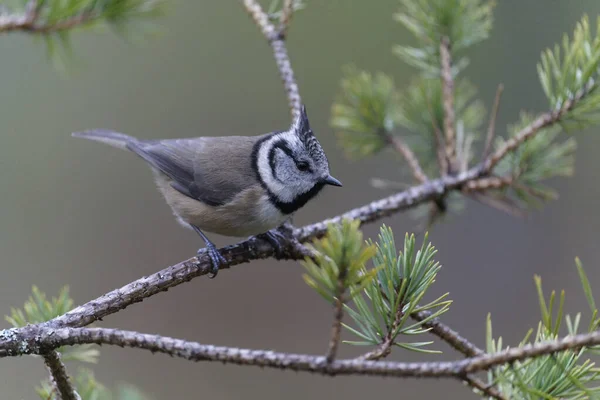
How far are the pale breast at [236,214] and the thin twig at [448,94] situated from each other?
0.57 meters

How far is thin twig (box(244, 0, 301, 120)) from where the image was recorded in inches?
71.3

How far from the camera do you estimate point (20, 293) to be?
11.4ft

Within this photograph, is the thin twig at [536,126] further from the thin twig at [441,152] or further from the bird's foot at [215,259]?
the bird's foot at [215,259]

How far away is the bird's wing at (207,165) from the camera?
2.19 meters

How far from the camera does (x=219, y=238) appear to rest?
348 cm

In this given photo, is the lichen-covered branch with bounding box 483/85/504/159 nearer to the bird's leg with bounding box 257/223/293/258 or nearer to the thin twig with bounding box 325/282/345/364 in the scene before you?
the bird's leg with bounding box 257/223/293/258

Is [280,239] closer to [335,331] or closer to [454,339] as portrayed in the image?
[454,339]

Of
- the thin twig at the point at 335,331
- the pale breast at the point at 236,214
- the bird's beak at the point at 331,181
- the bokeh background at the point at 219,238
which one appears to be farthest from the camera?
the bokeh background at the point at 219,238

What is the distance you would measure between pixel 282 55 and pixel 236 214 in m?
0.59

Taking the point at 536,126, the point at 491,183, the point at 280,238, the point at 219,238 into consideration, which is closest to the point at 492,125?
the point at 536,126

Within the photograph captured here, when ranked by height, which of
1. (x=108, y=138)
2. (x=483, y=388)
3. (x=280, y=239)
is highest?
(x=108, y=138)

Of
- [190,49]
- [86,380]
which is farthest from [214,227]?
[190,49]

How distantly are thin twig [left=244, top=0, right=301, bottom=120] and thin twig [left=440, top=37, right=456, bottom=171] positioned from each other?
0.45 m

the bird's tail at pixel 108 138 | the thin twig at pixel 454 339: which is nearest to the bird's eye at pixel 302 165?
the bird's tail at pixel 108 138
